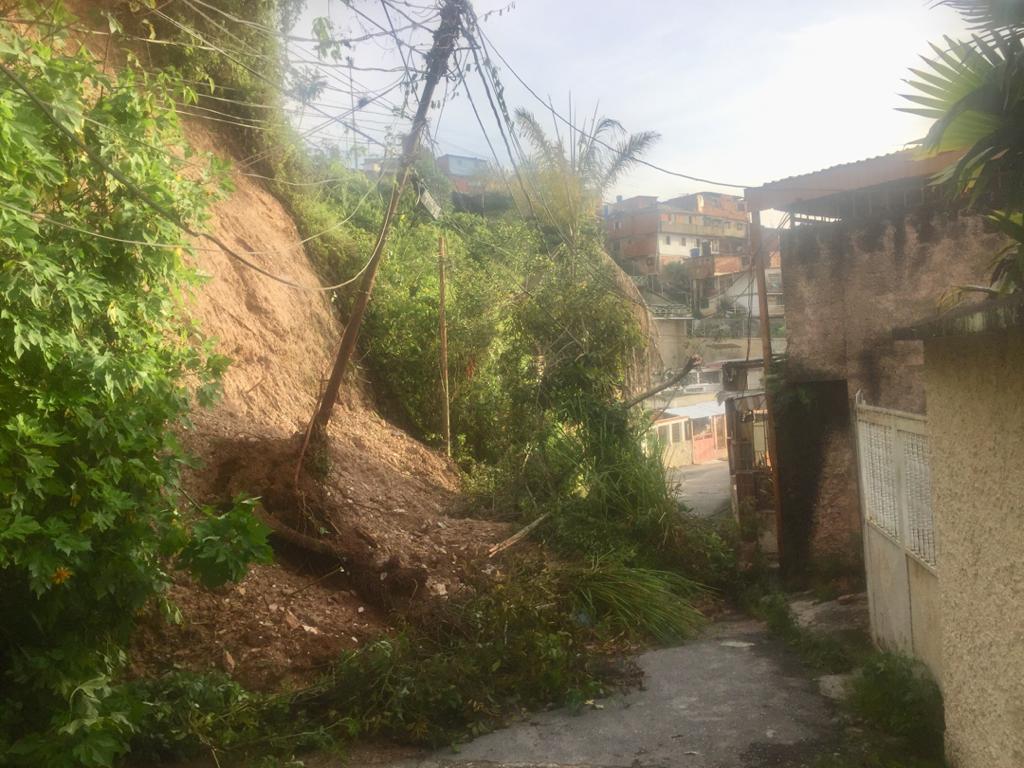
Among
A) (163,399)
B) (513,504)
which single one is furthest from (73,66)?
(513,504)

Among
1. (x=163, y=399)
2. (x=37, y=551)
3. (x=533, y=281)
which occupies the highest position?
(x=533, y=281)

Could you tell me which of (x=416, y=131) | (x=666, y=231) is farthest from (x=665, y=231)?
(x=416, y=131)

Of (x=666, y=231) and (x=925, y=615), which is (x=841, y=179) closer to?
(x=925, y=615)

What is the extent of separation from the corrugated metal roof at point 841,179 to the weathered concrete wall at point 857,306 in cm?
49

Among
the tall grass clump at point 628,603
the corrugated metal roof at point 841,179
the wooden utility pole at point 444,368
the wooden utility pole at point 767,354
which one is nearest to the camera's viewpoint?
the tall grass clump at point 628,603

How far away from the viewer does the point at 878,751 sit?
501 cm

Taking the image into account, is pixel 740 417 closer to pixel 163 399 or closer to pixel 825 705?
pixel 825 705

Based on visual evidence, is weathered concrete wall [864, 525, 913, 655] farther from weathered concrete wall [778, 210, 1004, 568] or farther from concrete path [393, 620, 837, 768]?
weathered concrete wall [778, 210, 1004, 568]

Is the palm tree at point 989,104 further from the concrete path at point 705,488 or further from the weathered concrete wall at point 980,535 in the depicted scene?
the concrete path at point 705,488

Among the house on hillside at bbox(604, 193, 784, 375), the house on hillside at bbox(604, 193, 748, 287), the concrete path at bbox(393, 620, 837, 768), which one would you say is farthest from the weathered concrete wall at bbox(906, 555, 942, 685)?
the house on hillside at bbox(604, 193, 748, 287)

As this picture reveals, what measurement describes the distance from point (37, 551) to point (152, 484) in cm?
83

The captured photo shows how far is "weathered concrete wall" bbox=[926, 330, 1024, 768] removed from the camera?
3.55 m

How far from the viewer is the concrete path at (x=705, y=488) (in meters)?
16.5

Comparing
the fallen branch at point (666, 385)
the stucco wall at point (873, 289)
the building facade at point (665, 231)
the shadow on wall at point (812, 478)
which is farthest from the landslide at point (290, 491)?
the building facade at point (665, 231)
